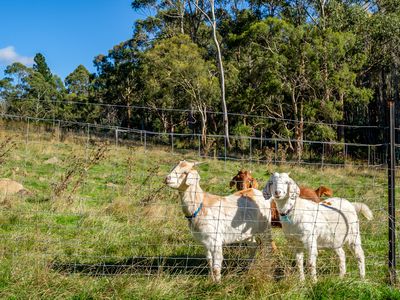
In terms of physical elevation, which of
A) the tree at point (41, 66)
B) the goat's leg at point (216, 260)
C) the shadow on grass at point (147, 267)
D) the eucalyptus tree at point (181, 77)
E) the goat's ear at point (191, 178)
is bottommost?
the shadow on grass at point (147, 267)

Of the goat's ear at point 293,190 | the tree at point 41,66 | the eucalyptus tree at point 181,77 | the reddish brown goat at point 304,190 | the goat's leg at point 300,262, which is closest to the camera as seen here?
the goat's leg at point 300,262

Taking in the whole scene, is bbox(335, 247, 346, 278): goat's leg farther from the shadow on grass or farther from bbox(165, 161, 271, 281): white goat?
the shadow on grass

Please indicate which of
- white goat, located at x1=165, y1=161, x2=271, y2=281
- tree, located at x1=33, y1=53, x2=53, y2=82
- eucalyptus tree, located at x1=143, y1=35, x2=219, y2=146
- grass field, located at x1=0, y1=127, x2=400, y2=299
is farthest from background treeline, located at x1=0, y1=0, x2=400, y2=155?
tree, located at x1=33, y1=53, x2=53, y2=82

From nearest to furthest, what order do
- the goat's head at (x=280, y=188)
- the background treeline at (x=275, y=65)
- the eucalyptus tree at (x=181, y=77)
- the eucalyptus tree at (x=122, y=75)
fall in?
the goat's head at (x=280, y=188)
the background treeline at (x=275, y=65)
the eucalyptus tree at (x=181, y=77)
the eucalyptus tree at (x=122, y=75)

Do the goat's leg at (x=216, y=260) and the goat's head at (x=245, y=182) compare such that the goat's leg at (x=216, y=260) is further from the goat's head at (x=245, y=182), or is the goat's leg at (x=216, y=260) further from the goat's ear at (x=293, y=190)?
the goat's head at (x=245, y=182)

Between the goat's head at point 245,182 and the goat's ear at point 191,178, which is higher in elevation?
the goat's ear at point 191,178

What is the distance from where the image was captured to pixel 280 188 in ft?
16.8

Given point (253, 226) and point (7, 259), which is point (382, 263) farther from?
point (7, 259)

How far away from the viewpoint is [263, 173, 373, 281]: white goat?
5.21 metres

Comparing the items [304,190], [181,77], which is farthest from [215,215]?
[181,77]

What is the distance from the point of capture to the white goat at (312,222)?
17.1ft

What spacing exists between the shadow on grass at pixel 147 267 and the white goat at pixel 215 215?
0.28 meters

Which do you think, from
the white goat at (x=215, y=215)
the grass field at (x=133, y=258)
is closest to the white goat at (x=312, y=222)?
the grass field at (x=133, y=258)

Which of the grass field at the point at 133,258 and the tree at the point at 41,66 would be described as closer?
the grass field at the point at 133,258
